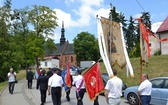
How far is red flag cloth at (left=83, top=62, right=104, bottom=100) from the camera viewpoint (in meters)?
10.4

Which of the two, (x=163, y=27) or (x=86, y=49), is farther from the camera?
(x=86, y=49)

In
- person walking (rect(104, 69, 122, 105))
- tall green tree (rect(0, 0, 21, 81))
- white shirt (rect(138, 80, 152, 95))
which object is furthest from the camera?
tall green tree (rect(0, 0, 21, 81))

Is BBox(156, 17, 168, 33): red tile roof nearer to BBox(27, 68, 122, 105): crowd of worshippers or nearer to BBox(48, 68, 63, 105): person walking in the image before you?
BBox(27, 68, 122, 105): crowd of worshippers

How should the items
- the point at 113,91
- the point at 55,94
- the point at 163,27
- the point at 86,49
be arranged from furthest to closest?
the point at 86,49
the point at 163,27
the point at 55,94
the point at 113,91

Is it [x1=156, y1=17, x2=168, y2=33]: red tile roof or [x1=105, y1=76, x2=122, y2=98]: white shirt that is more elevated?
[x1=156, y1=17, x2=168, y2=33]: red tile roof

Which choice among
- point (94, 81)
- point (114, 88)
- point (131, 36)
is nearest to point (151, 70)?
point (94, 81)

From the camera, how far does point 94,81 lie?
10.5 metres

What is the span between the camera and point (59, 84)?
12289 millimetres

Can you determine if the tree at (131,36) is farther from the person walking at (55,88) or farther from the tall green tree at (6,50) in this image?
the person walking at (55,88)

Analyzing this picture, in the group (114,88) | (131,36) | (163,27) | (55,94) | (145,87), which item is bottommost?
(55,94)

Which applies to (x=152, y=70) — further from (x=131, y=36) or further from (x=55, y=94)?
(x=131, y=36)

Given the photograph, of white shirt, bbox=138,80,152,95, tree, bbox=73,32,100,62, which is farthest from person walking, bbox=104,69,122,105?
tree, bbox=73,32,100,62

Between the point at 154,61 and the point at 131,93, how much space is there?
16.0m

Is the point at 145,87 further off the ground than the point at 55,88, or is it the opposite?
the point at 145,87
